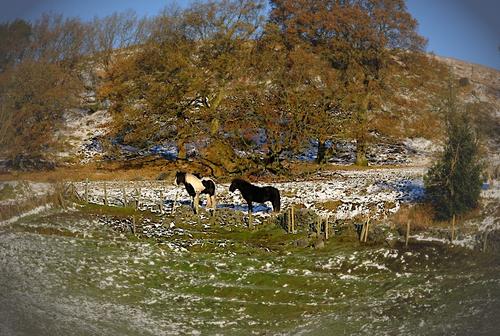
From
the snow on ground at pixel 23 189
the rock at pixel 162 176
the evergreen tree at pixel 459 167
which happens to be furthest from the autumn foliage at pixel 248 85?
the evergreen tree at pixel 459 167

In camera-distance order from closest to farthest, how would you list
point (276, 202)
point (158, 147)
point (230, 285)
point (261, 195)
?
point (230, 285)
point (276, 202)
point (261, 195)
point (158, 147)

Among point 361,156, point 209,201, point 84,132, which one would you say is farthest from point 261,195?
point 84,132

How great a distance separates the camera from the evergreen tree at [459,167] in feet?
44.0

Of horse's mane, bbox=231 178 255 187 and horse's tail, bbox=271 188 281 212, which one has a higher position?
horse's mane, bbox=231 178 255 187

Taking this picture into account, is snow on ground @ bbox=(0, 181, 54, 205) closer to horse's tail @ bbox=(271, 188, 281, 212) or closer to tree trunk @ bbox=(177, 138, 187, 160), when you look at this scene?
horse's tail @ bbox=(271, 188, 281, 212)

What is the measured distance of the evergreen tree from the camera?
44.0 ft

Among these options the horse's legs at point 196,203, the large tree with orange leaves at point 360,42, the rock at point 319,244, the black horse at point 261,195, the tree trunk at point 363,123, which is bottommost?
the rock at point 319,244

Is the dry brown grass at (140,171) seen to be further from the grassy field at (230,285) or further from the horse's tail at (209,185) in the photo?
the grassy field at (230,285)

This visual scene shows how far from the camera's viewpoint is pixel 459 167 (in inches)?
538

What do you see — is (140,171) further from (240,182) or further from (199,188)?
(240,182)

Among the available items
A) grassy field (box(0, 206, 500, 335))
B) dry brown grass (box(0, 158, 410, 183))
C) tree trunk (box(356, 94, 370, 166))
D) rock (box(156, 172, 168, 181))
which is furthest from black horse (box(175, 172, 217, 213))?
tree trunk (box(356, 94, 370, 166))

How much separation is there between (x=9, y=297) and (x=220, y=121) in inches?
692

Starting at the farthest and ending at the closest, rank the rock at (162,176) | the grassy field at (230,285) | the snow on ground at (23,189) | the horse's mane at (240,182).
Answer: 1. the rock at (162,176)
2. the horse's mane at (240,182)
3. the snow on ground at (23,189)
4. the grassy field at (230,285)

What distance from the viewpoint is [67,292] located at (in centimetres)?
1065
